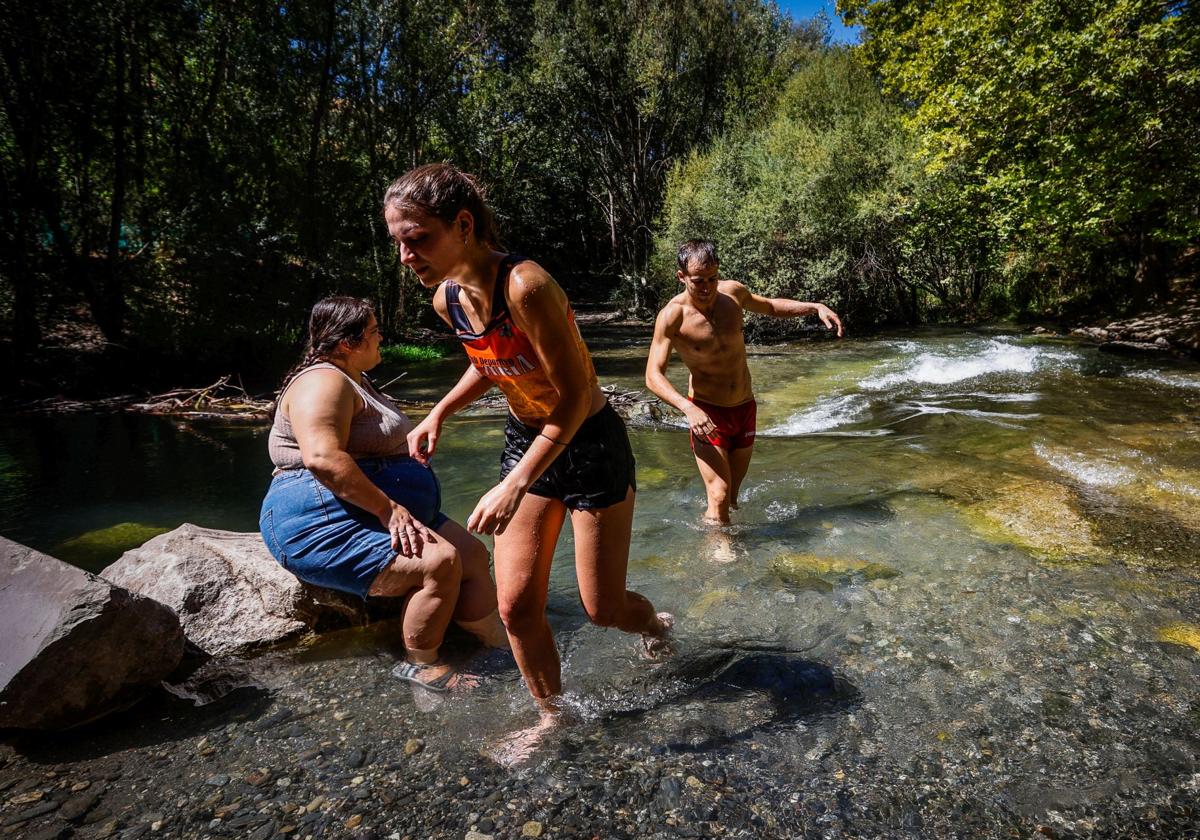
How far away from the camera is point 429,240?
209cm

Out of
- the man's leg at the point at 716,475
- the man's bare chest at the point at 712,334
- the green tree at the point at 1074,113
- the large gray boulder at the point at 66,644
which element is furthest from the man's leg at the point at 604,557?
the green tree at the point at 1074,113

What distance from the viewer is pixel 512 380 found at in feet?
7.81

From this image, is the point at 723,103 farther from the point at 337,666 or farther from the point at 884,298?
the point at 337,666

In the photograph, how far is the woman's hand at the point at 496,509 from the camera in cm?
197

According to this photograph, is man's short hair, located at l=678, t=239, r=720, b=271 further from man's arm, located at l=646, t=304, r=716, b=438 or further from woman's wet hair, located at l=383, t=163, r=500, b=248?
woman's wet hair, located at l=383, t=163, r=500, b=248

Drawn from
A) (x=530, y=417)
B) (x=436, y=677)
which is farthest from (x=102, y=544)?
(x=530, y=417)

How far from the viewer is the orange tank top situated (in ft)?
7.11

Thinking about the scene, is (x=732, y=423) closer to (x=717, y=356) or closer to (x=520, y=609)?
(x=717, y=356)

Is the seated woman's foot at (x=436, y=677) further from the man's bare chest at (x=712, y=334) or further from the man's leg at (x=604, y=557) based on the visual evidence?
the man's bare chest at (x=712, y=334)

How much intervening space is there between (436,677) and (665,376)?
2.46m

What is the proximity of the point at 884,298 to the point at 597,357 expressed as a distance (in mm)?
9182

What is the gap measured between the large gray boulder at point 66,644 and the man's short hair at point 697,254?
11.6 ft

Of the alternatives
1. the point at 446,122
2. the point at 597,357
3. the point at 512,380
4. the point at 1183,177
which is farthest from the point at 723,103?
the point at 512,380

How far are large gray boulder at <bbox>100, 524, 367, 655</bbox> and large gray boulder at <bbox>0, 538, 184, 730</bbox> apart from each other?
0.55 meters
